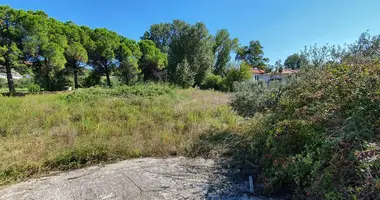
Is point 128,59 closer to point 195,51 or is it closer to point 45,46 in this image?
point 45,46

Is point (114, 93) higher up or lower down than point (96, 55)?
lower down

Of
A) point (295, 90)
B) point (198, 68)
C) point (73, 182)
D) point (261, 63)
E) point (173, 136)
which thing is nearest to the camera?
point (73, 182)

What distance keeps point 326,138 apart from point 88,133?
4466mm

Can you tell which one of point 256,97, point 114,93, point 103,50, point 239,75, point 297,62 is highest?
point 103,50

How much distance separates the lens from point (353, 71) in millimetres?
2334

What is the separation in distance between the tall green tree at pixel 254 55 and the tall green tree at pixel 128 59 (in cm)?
2207

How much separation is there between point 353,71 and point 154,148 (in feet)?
11.1

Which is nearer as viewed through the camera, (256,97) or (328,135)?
(328,135)

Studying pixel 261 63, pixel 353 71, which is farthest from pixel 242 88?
pixel 261 63

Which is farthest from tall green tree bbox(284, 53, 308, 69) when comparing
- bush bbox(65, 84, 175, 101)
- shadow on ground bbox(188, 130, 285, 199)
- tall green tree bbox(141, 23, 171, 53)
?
tall green tree bbox(141, 23, 171, 53)

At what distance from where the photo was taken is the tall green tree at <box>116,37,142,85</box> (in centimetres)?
1704

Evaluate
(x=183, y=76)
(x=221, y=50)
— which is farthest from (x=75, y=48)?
(x=221, y=50)

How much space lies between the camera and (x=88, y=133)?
4301mm

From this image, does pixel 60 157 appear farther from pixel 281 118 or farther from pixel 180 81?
pixel 180 81
